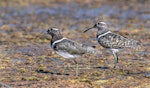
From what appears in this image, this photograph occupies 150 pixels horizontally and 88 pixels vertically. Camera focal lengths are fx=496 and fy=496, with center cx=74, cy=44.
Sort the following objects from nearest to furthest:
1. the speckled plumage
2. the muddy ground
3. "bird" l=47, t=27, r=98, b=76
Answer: the muddy ground, "bird" l=47, t=27, r=98, b=76, the speckled plumage

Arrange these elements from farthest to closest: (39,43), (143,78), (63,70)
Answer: (39,43) → (63,70) → (143,78)

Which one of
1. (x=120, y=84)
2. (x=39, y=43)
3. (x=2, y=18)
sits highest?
(x=2, y=18)

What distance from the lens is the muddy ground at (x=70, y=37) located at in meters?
13.2

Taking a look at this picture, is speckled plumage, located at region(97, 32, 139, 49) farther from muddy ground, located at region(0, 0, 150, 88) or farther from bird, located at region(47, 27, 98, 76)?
bird, located at region(47, 27, 98, 76)

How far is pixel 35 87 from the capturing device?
1238 cm

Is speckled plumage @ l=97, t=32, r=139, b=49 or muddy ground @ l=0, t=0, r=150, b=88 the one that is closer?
muddy ground @ l=0, t=0, r=150, b=88

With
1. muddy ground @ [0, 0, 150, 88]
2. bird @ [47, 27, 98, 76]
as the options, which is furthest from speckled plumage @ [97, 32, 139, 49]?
bird @ [47, 27, 98, 76]

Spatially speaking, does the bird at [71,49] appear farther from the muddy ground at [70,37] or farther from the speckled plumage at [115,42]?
the speckled plumage at [115,42]

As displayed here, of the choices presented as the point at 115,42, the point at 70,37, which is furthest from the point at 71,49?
the point at 70,37

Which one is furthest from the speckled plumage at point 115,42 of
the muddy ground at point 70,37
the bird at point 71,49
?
the bird at point 71,49

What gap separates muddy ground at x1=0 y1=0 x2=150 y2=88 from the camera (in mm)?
13203

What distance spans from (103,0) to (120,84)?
22.0 metres

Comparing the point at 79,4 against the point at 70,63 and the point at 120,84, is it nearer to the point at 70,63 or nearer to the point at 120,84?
the point at 70,63

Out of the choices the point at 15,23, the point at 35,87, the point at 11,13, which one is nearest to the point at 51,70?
the point at 35,87
